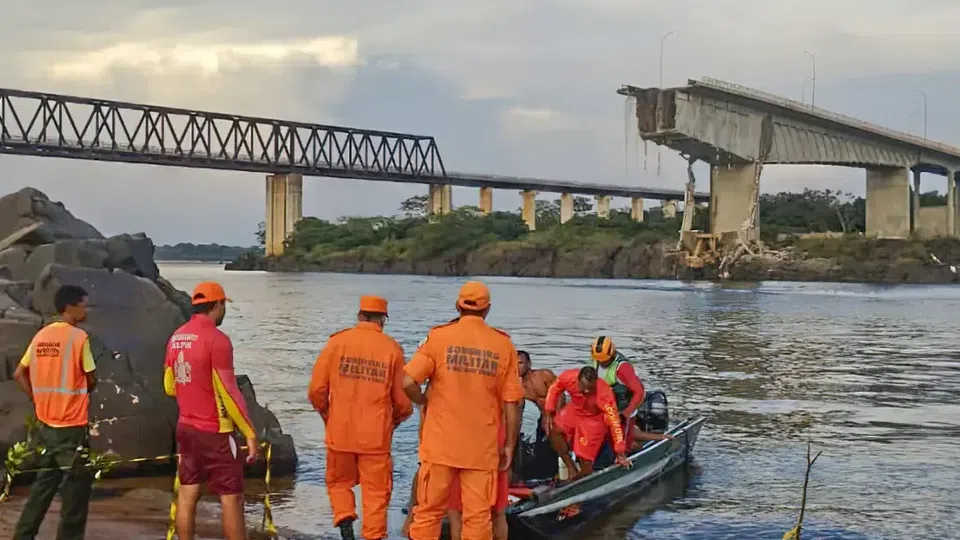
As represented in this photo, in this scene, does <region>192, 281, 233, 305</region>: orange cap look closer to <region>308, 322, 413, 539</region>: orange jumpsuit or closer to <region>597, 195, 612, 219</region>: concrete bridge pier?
<region>308, 322, 413, 539</region>: orange jumpsuit

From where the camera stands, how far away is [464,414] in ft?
21.6

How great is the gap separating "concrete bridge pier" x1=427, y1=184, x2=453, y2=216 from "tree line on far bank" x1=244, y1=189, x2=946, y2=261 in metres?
1.58

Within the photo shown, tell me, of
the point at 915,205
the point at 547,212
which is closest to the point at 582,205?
the point at 547,212

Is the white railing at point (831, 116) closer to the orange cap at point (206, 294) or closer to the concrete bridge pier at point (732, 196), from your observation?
the concrete bridge pier at point (732, 196)

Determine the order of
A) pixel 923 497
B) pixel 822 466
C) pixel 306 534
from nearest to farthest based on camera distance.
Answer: pixel 306 534 < pixel 923 497 < pixel 822 466

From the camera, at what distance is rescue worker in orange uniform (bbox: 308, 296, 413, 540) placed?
7.49 meters

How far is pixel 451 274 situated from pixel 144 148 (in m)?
37.7

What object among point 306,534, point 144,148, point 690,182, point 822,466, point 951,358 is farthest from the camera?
point 144,148

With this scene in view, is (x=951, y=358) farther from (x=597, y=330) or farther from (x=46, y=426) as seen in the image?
(x=46, y=426)

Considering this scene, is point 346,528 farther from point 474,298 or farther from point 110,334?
point 110,334

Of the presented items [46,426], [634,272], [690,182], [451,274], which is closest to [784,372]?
[46,426]

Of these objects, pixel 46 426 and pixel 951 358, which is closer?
pixel 46 426

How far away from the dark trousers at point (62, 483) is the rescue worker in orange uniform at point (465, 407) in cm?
229

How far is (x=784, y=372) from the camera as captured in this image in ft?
84.2
